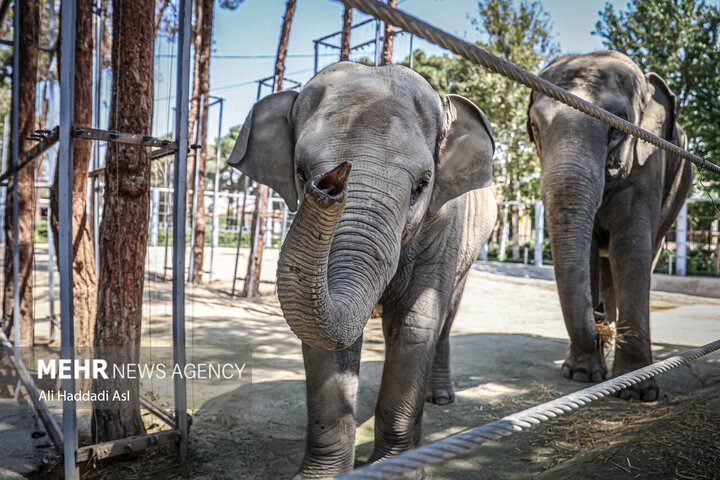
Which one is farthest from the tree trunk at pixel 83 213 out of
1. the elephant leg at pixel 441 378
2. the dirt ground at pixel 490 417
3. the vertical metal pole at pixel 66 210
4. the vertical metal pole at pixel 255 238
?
the vertical metal pole at pixel 255 238

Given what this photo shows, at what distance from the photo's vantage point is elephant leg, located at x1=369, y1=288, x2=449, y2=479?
281cm

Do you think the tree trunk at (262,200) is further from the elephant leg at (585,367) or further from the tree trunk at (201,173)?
the elephant leg at (585,367)

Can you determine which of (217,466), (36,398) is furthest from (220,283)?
(217,466)

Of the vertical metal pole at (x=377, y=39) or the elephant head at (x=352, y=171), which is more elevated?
the vertical metal pole at (x=377, y=39)

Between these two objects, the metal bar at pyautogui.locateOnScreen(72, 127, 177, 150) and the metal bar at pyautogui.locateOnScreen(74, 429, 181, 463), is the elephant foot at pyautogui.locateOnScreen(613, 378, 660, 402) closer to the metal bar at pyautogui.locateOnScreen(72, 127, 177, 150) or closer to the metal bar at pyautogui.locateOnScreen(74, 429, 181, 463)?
the metal bar at pyautogui.locateOnScreen(74, 429, 181, 463)

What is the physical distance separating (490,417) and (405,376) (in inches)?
65.9

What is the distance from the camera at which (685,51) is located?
14812 millimetres

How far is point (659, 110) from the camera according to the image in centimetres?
490

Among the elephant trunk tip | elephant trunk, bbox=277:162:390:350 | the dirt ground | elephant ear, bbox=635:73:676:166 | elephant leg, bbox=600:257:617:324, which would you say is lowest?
the dirt ground

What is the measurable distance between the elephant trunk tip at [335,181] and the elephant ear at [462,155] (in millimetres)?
1492

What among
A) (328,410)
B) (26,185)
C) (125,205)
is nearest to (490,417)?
(328,410)

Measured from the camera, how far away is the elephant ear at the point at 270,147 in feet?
9.25

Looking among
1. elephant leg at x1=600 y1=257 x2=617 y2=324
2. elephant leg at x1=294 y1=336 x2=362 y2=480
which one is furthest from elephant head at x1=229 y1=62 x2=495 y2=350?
elephant leg at x1=600 y1=257 x2=617 y2=324

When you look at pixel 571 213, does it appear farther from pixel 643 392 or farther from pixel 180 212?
pixel 180 212
